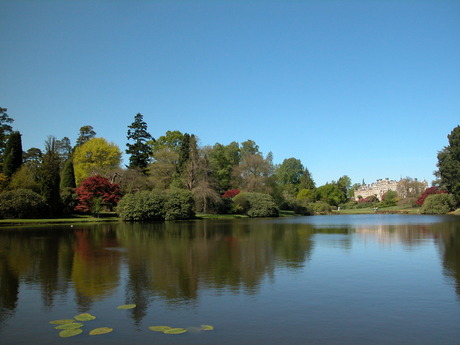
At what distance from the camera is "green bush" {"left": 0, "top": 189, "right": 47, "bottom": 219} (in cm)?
4247

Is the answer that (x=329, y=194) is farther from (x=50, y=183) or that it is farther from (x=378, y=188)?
(x=50, y=183)

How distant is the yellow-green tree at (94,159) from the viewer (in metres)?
67.9

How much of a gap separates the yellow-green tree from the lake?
50.5 meters

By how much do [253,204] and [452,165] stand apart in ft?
108

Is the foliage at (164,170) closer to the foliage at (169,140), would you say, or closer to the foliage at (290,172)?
the foliage at (169,140)

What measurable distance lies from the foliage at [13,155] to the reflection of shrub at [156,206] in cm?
1424

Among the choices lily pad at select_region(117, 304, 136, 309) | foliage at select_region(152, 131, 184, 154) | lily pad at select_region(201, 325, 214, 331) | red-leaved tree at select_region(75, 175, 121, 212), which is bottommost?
lily pad at select_region(201, 325, 214, 331)

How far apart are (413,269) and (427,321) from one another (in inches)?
261

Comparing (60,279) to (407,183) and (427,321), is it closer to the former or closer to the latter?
(427,321)

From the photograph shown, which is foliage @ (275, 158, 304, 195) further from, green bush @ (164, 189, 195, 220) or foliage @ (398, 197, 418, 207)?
green bush @ (164, 189, 195, 220)

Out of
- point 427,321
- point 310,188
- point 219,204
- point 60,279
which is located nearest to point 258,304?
point 427,321

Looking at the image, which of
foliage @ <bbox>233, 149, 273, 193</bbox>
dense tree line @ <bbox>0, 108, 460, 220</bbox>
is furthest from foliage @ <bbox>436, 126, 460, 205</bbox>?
foliage @ <bbox>233, 149, 273, 193</bbox>

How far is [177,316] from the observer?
8.97 meters

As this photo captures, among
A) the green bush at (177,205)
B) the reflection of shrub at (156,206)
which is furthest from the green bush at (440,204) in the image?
the green bush at (177,205)
